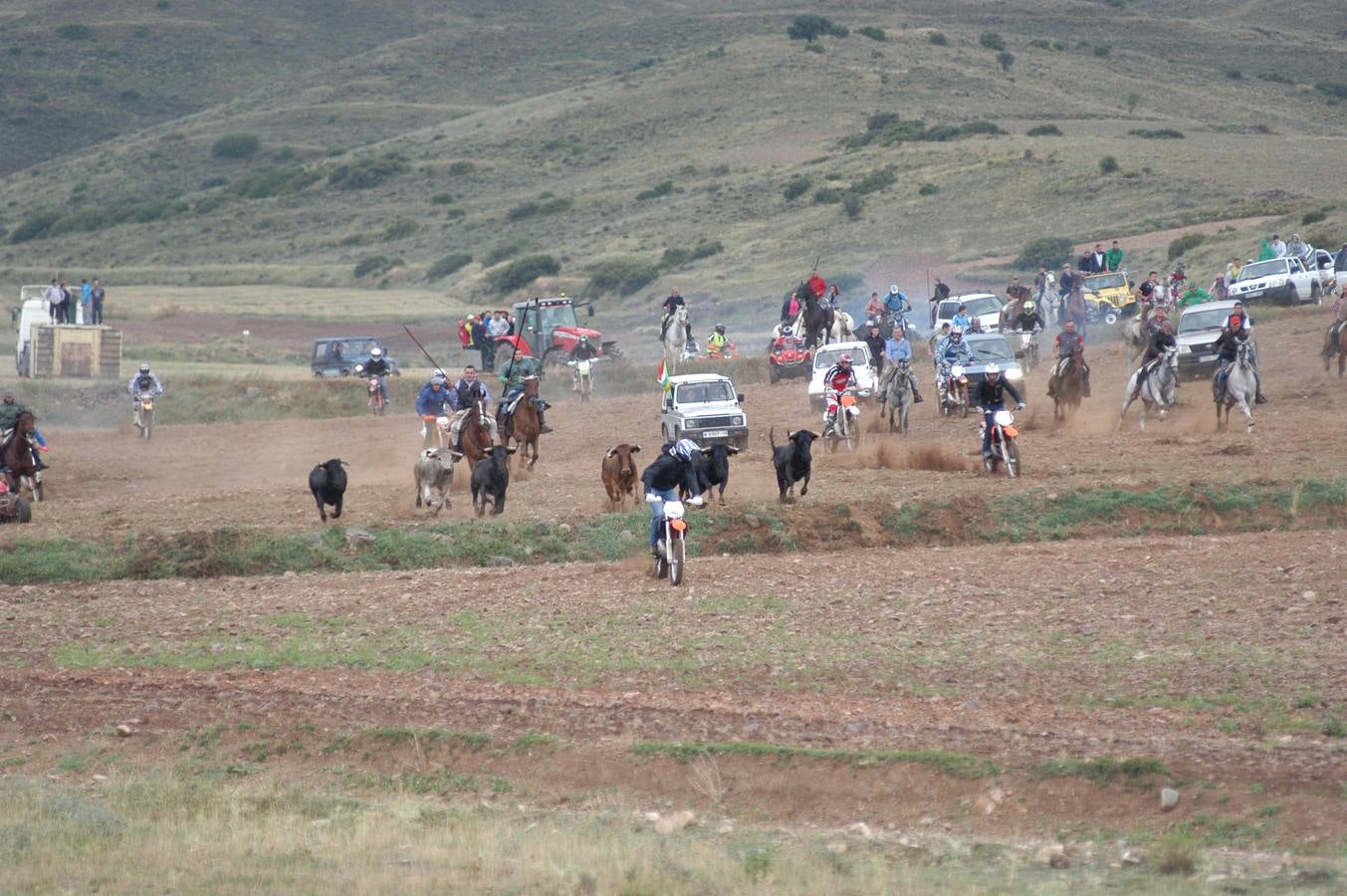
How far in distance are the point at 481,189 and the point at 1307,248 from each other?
64.1 meters

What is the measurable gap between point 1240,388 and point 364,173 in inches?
3411

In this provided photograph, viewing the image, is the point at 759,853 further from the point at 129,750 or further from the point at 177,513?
the point at 177,513

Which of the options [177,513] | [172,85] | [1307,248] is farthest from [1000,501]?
[172,85]

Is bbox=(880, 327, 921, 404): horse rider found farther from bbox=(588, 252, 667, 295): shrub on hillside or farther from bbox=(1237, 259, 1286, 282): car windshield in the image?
bbox=(588, 252, 667, 295): shrub on hillside

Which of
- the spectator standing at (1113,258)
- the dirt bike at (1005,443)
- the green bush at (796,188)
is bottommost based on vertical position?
the dirt bike at (1005,443)

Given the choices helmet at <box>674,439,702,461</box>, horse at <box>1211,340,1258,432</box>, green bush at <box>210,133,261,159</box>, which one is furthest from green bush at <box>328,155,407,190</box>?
helmet at <box>674,439,702,461</box>

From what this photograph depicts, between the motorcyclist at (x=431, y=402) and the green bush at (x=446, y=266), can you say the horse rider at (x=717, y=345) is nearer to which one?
the motorcyclist at (x=431, y=402)

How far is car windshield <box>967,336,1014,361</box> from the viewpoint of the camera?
32.4 meters

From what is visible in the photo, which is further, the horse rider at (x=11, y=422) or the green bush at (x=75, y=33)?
the green bush at (x=75, y=33)

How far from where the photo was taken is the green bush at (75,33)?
156250 mm

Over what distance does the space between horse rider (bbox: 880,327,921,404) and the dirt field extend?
289 inches

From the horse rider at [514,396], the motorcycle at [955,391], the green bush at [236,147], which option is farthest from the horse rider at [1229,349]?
the green bush at [236,147]

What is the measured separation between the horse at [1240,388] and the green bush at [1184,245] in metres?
28.2

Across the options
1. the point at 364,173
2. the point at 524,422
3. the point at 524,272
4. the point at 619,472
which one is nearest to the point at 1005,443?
the point at 619,472
